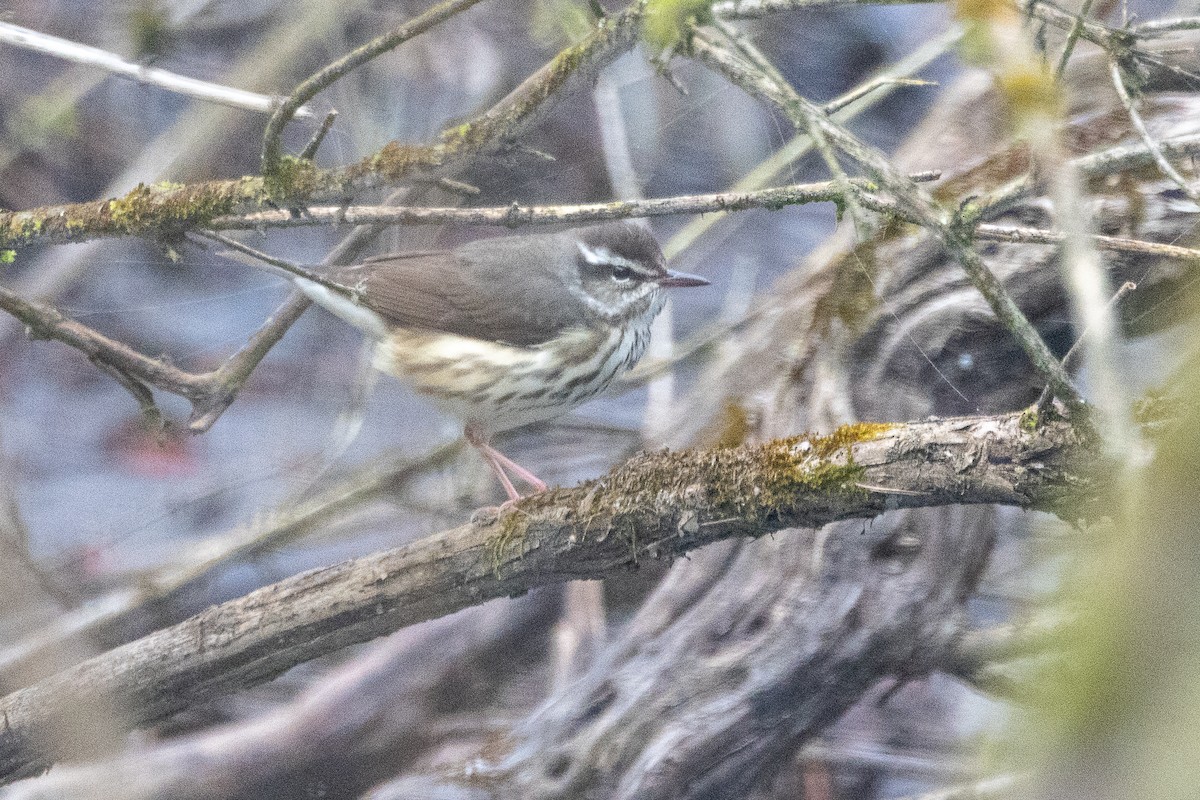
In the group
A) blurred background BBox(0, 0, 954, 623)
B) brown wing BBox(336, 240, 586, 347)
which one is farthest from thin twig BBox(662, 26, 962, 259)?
brown wing BBox(336, 240, 586, 347)

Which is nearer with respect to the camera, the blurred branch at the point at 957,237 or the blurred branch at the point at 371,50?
the blurred branch at the point at 957,237

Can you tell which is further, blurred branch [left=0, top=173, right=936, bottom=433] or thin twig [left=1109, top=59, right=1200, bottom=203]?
blurred branch [left=0, top=173, right=936, bottom=433]

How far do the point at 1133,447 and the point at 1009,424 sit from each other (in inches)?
54.1

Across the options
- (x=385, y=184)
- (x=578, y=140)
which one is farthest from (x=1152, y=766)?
(x=578, y=140)

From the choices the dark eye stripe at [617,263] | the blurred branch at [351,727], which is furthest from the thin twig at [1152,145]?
the blurred branch at [351,727]

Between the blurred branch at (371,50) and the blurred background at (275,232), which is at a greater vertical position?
the blurred background at (275,232)

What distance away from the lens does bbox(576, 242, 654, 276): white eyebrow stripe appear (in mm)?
3555

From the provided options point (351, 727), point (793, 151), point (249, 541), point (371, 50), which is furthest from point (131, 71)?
point (351, 727)

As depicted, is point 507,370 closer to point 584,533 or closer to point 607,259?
point 607,259

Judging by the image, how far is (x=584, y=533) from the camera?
8.57ft

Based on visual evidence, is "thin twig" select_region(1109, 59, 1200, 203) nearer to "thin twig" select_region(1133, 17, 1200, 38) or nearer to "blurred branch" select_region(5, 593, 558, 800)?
"thin twig" select_region(1133, 17, 1200, 38)

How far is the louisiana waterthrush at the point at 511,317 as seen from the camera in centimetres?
346

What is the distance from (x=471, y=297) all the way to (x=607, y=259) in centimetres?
48

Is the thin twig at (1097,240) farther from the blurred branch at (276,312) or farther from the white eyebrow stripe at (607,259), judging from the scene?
the white eyebrow stripe at (607,259)
